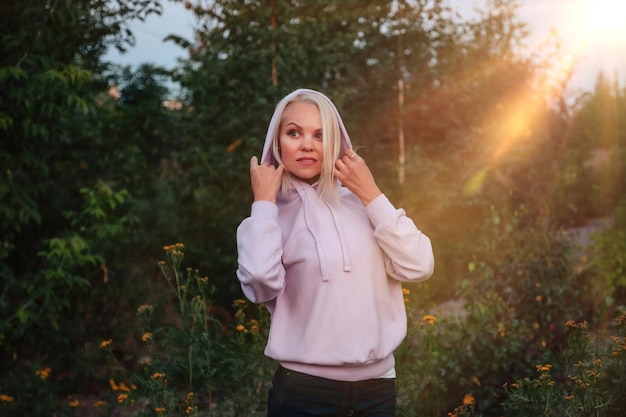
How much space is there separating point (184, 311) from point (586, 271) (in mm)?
3969

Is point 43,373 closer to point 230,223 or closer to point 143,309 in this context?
point 143,309

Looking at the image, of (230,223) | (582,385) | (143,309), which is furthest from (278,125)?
(230,223)

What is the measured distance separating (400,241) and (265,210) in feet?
1.38

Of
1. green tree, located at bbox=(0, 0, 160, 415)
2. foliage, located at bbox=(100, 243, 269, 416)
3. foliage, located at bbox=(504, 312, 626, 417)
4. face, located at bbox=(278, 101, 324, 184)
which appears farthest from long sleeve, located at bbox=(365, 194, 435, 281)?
green tree, located at bbox=(0, 0, 160, 415)

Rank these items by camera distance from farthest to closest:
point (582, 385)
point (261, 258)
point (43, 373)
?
point (43, 373)
point (582, 385)
point (261, 258)

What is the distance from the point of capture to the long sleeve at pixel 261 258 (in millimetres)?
2062

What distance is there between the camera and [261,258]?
2.07m

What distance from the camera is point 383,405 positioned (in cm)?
217

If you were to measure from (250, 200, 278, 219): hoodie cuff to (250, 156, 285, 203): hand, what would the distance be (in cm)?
2

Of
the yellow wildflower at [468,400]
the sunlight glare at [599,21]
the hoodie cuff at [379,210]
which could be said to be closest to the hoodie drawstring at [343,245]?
the hoodie cuff at [379,210]

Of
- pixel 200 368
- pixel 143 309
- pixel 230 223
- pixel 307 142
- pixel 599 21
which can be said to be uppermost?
pixel 599 21

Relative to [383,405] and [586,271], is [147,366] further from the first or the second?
[586,271]

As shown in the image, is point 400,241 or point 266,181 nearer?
point 400,241

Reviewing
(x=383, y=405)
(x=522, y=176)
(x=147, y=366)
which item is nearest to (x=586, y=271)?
(x=522, y=176)
